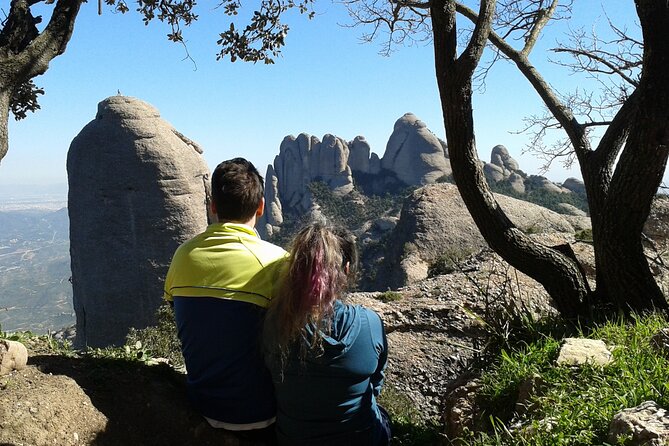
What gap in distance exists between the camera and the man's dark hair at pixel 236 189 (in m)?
2.59

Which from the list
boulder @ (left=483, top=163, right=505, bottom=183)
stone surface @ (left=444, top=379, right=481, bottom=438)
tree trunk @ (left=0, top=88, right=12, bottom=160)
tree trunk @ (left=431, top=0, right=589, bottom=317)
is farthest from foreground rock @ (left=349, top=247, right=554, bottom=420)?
boulder @ (left=483, top=163, right=505, bottom=183)

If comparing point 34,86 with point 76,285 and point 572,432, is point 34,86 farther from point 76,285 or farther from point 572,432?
point 76,285

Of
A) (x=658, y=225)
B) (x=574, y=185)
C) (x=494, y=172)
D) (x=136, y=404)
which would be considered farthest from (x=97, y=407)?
(x=494, y=172)

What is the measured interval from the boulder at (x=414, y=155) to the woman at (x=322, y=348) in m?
53.1

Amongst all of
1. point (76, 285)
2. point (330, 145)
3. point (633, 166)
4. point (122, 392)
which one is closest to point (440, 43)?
point (633, 166)

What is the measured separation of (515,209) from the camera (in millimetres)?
23547

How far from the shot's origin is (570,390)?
253 cm

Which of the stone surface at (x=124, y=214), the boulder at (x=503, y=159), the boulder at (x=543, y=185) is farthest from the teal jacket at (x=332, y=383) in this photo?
the boulder at (x=503, y=159)

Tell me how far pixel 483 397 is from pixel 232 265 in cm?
159

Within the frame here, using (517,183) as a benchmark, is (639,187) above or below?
below

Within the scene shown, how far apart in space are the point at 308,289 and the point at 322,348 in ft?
0.92

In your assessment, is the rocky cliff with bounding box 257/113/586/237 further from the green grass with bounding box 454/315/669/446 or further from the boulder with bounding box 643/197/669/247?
the green grass with bounding box 454/315/669/446

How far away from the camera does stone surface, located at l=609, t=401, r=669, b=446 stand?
71.5 inches

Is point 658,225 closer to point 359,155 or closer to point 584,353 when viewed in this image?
point 584,353
